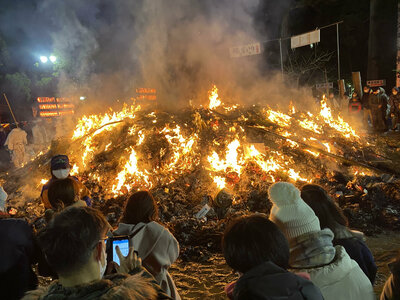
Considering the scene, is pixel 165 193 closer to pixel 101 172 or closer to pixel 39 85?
pixel 101 172

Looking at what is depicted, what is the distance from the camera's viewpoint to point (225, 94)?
14562mm

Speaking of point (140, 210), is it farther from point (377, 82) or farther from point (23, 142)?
point (377, 82)

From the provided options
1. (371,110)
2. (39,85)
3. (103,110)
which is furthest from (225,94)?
(39,85)

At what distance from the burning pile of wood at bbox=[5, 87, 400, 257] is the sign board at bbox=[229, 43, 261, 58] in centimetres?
333

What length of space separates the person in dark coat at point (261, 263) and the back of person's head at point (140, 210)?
1296 mm

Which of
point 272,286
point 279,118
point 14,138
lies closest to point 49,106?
point 14,138

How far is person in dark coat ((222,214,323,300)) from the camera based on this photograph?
1659 millimetres

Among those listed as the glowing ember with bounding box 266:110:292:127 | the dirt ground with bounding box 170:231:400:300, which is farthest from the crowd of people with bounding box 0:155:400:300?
the glowing ember with bounding box 266:110:292:127

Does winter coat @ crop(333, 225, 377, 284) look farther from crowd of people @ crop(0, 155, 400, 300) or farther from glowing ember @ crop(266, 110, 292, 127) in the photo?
glowing ember @ crop(266, 110, 292, 127)

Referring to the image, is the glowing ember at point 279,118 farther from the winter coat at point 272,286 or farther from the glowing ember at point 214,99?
the winter coat at point 272,286

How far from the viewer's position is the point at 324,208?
2740 millimetres

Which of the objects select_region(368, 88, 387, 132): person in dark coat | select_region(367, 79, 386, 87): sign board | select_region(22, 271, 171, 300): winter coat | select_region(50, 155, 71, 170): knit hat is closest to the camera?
select_region(22, 271, 171, 300): winter coat

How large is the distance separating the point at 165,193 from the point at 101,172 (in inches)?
105

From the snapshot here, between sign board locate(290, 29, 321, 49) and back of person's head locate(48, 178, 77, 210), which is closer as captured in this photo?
back of person's head locate(48, 178, 77, 210)
